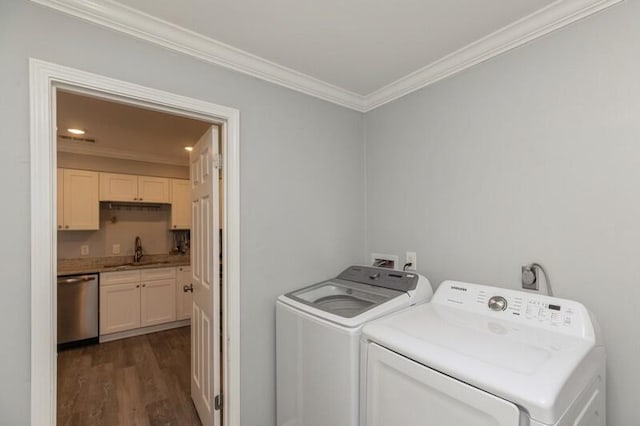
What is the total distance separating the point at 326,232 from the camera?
6.78 ft

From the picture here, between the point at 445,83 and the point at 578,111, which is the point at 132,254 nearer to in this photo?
the point at 445,83

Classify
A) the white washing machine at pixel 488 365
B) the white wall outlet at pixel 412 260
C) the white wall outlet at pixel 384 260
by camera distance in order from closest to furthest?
1. the white washing machine at pixel 488 365
2. the white wall outlet at pixel 412 260
3. the white wall outlet at pixel 384 260

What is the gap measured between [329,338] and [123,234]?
3.85 m

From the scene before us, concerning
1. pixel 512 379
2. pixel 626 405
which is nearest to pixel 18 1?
pixel 512 379

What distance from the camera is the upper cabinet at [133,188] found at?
3645 mm

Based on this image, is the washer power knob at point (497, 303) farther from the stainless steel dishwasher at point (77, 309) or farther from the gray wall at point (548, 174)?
the stainless steel dishwasher at point (77, 309)

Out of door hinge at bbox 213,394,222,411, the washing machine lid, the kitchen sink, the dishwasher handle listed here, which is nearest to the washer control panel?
the washing machine lid

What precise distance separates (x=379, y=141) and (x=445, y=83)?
23.2 inches

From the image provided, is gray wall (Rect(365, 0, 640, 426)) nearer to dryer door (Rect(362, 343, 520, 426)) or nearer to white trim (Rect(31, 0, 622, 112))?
white trim (Rect(31, 0, 622, 112))

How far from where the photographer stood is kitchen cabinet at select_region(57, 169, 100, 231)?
11.0 ft

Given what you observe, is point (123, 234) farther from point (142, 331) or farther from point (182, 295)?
point (142, 331)

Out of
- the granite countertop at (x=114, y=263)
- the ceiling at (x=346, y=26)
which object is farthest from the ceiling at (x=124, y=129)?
the granite countertop at (x=114, y=263)

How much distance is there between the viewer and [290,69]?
5.91 ft

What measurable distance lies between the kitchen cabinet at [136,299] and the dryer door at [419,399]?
132 inches
